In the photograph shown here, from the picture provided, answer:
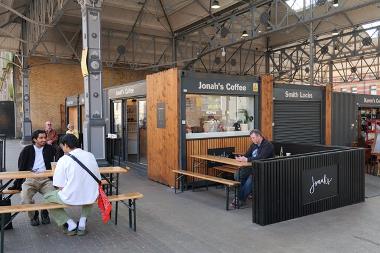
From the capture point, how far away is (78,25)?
16656 mm

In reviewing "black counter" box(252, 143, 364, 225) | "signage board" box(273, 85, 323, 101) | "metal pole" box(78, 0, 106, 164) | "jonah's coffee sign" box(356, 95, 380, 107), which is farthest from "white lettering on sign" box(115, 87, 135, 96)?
"jonah's coffee sign" box(356, 95, 380, 107)

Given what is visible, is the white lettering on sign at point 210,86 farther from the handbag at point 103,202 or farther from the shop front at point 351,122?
the shop front at point 351,122

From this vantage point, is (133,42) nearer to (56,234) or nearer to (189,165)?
(189,165)

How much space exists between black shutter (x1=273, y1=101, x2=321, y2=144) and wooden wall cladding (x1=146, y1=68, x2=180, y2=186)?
2953 millimetres

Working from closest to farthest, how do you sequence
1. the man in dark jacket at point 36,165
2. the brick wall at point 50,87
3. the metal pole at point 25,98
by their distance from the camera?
the man in dark jacket at point 36,165 < the metal pole at point 25,98 < the brick wall at point 50,87

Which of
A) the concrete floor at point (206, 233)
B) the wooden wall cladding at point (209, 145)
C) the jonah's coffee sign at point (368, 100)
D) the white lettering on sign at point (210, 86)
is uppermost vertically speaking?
the white lettering on sign at point (210, 86)

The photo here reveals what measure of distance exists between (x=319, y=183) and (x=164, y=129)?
3.47 m

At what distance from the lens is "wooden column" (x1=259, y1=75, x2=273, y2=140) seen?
857 cm

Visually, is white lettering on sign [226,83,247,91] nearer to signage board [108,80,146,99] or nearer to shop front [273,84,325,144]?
shop front [273,84,325,144]

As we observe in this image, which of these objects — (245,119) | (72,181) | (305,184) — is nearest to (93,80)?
(72,181)

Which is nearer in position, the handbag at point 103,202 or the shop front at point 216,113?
the handbag at point 103,202

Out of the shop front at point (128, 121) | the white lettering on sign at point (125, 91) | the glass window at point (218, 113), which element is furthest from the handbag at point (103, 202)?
the white lettering on sign at point (125, 91)

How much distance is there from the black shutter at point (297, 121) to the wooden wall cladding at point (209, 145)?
48.7 inches

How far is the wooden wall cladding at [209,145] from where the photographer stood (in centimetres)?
746
